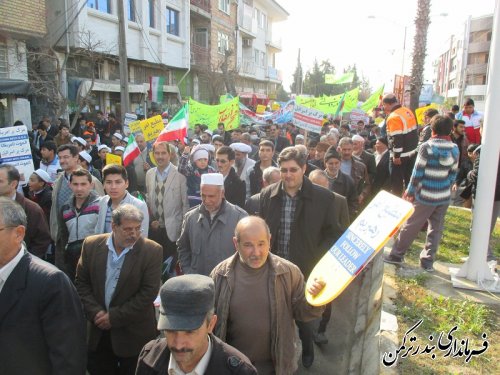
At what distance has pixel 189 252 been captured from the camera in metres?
4.00

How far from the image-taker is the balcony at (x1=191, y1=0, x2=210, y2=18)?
92.5 ft

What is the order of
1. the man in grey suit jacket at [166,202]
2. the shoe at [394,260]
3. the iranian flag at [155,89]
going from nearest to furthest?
1. the man in grey suit jacket at [166,202]
2. the shoe at [394,260]
3. the iranian flag at [155,89]

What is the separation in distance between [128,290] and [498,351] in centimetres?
323

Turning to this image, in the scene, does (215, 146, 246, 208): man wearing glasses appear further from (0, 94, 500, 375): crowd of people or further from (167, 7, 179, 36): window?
(167, 7, 179, 36): window

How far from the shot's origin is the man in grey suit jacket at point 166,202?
5402mm

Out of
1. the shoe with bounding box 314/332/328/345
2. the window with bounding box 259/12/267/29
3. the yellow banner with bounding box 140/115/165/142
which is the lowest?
the shoe with bounding box 314/332/328/345

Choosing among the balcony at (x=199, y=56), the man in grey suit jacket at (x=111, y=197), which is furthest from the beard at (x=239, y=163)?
the balcony at (x=199, y=56)

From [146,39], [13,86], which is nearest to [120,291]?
[13,86]

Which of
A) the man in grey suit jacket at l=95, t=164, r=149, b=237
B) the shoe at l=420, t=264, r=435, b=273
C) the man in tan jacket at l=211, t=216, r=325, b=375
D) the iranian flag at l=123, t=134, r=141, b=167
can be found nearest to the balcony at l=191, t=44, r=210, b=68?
the iranian flag at l=123, t=134, r=141, b=167

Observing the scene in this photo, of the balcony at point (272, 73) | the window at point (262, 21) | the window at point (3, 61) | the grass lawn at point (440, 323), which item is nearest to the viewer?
the grass lawn at point (440, 323)

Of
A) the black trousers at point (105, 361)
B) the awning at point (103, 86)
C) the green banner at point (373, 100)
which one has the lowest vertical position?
the black trousers at point (105, 361)

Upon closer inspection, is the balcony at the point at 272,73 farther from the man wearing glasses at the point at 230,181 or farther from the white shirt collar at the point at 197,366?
the white shirt collar at the point at 197,366

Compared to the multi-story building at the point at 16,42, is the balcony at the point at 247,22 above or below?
above

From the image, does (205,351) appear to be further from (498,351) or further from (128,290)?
(498,351)
